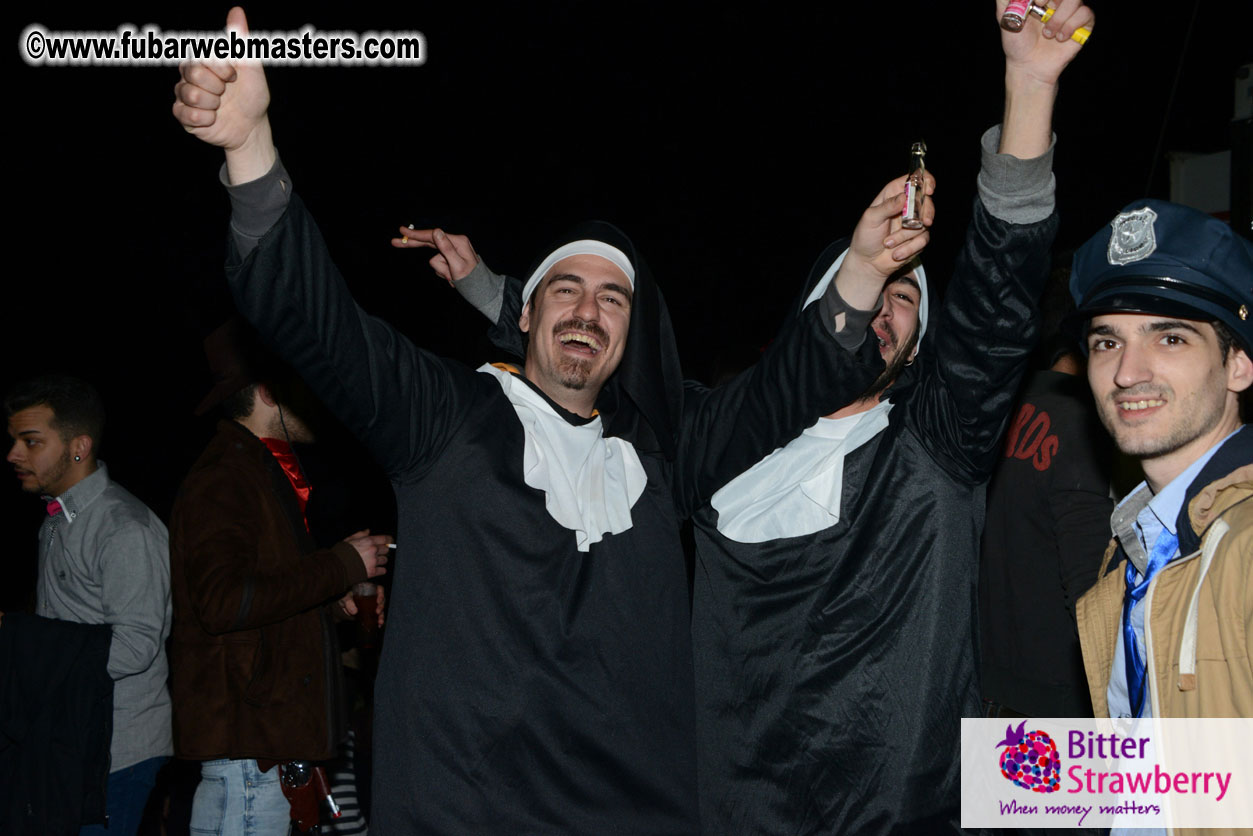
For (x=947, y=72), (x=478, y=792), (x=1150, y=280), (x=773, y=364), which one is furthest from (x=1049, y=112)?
(x=947, y=72)

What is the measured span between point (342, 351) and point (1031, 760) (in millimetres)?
2096

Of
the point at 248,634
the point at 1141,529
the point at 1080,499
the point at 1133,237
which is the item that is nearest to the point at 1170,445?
the point at 1141,529

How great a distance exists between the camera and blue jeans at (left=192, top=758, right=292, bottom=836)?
337 centimetres

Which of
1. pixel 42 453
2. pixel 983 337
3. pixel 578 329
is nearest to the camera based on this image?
pixel 983 337

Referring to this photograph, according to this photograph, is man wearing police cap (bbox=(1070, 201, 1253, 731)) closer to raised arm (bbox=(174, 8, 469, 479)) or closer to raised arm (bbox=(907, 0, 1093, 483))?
raised arm (bbox=(907, 0, 1093, 483))

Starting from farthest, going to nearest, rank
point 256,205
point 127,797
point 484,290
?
point 127,797 → point 484,290 → point 256,205

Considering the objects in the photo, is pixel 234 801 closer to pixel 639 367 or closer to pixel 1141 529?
pixel 639 367

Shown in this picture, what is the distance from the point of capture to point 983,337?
231 centimetres

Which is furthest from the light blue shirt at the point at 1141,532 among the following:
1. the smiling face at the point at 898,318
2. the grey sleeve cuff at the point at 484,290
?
the grey sleeve cuff at the point at 484,290

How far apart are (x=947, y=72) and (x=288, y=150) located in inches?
154

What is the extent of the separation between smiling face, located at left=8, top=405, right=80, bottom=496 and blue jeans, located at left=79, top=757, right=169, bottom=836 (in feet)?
3.30

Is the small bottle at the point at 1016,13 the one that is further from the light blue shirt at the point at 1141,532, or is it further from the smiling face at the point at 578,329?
the smiling face at the point at 578,329

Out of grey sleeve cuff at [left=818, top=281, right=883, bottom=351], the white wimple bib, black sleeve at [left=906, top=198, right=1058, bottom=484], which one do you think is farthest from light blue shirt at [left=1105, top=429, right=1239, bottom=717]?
the white wimple bib

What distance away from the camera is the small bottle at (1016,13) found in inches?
81.7
